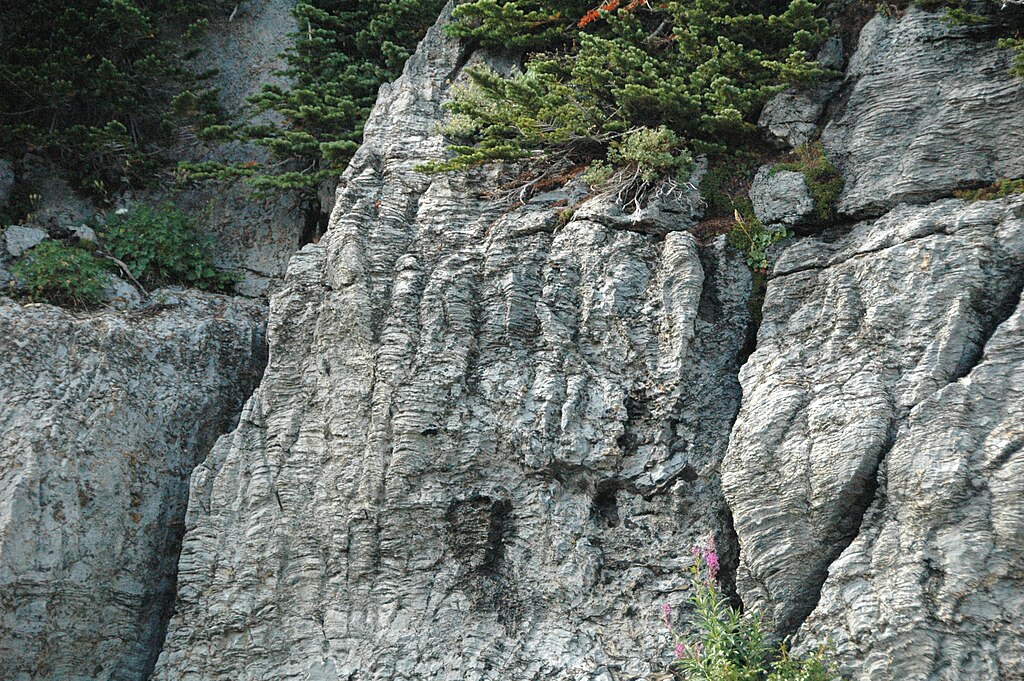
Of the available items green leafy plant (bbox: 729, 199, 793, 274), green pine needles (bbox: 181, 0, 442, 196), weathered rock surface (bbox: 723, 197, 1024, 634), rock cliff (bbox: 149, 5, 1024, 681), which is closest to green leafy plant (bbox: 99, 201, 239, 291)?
green pine needles (bbox: 181, 0, 442, 196)

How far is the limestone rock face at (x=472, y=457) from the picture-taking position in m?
8.26

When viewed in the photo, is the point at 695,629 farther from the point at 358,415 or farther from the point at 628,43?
the point at 628,43

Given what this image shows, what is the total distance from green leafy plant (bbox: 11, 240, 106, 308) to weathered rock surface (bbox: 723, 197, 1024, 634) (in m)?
7.63

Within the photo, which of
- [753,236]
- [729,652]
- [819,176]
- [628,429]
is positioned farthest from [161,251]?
[729,652]

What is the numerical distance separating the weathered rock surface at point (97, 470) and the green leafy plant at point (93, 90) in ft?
10.6

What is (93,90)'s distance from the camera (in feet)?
42.1

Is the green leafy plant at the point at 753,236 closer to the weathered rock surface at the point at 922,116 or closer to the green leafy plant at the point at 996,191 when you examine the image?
the weathered rock surface at the point at 922,116

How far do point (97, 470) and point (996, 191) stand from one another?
908 cm

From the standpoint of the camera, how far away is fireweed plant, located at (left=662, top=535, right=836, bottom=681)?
266 inches

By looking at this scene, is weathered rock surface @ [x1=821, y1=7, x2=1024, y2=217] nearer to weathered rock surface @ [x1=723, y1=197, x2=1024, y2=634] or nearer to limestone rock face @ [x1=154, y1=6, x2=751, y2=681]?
weathered rock surface @ [x1=723, y1=197, x2=1024, y2=634]

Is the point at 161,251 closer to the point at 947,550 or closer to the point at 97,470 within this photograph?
the point at 97,470

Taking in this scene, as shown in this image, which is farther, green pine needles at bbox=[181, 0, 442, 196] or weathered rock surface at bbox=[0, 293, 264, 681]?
green pine needles at bbox=[181, 0, 442, 196]

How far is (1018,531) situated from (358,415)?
5.85m

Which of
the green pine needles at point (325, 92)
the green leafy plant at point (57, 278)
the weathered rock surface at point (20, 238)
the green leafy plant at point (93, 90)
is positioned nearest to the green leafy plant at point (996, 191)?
the green pine needles at point (325, 92)
